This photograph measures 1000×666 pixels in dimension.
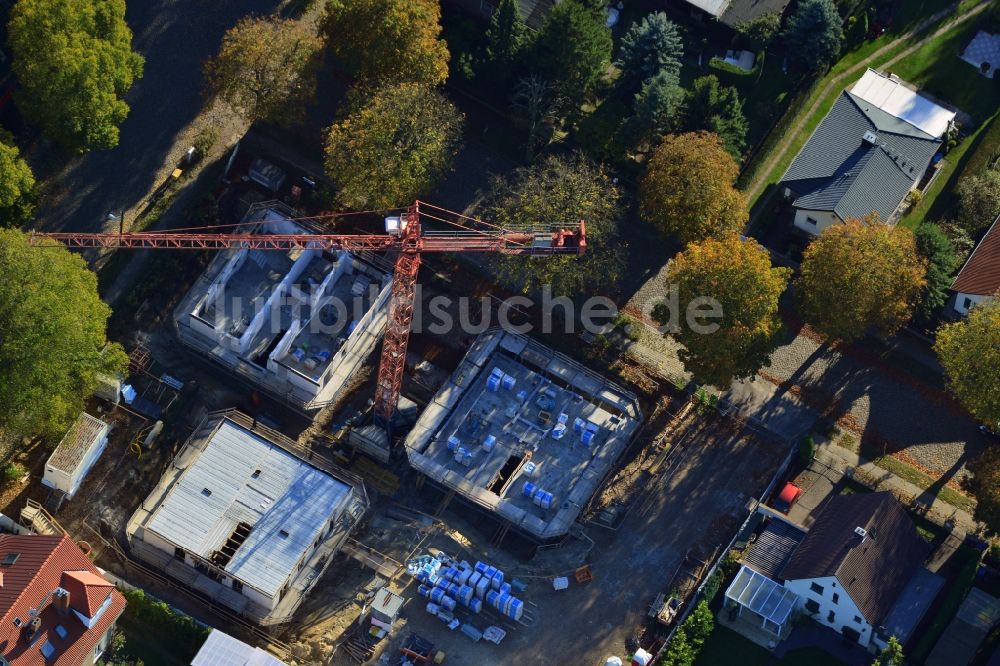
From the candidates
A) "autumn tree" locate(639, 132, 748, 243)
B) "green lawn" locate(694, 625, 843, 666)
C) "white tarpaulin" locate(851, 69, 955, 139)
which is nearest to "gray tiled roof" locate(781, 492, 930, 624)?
"green lawn" locate(694, 625, 843, 666)

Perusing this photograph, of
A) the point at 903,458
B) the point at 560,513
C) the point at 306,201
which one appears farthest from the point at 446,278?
the point at 903,458

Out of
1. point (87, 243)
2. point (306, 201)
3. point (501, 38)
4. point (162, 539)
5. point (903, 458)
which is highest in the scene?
point (501, 38)

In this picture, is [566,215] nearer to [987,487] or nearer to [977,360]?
[977,360]

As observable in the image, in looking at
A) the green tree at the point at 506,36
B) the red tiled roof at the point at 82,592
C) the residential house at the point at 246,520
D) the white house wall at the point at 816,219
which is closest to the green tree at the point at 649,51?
the green tree at the point at 506,36

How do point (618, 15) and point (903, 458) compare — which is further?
point (618, 15)

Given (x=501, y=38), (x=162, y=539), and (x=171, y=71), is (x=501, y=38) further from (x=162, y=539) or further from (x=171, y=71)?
(x=162, y=539)
